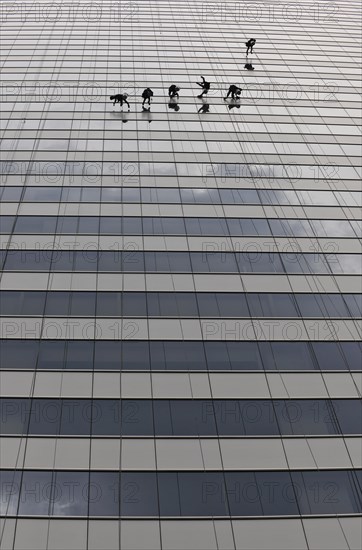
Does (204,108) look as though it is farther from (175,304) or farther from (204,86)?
(175,304)

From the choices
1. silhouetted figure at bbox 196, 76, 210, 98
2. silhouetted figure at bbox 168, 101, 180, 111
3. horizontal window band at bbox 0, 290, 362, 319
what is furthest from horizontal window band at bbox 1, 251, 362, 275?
silhouetted figure at bbox 196, 76, 210, 98

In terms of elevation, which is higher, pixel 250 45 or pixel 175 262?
pixel 250 45

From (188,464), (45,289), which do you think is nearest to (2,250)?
(45,289)

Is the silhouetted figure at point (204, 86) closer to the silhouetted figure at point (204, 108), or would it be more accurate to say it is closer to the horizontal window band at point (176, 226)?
the silhouetted figure at point (204, 108)

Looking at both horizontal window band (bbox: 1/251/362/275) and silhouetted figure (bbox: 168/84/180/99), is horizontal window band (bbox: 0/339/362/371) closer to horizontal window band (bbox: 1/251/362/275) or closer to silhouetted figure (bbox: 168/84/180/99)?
horizontal window band (bbox: 1/251/362/275)

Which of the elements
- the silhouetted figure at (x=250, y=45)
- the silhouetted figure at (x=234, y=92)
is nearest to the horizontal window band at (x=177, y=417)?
the silhouetted figure at (x=234, y=92)

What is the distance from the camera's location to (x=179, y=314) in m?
20.2

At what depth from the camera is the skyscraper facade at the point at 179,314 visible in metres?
15.0

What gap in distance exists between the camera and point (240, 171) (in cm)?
2878

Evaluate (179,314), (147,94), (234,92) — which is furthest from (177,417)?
(234,92)

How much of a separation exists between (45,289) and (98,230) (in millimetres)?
4400

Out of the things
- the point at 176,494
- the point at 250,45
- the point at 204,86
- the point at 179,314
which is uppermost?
the point at 250,45

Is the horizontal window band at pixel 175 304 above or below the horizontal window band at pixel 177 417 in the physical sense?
above

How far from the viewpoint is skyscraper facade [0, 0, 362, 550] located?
15000 millimetres
